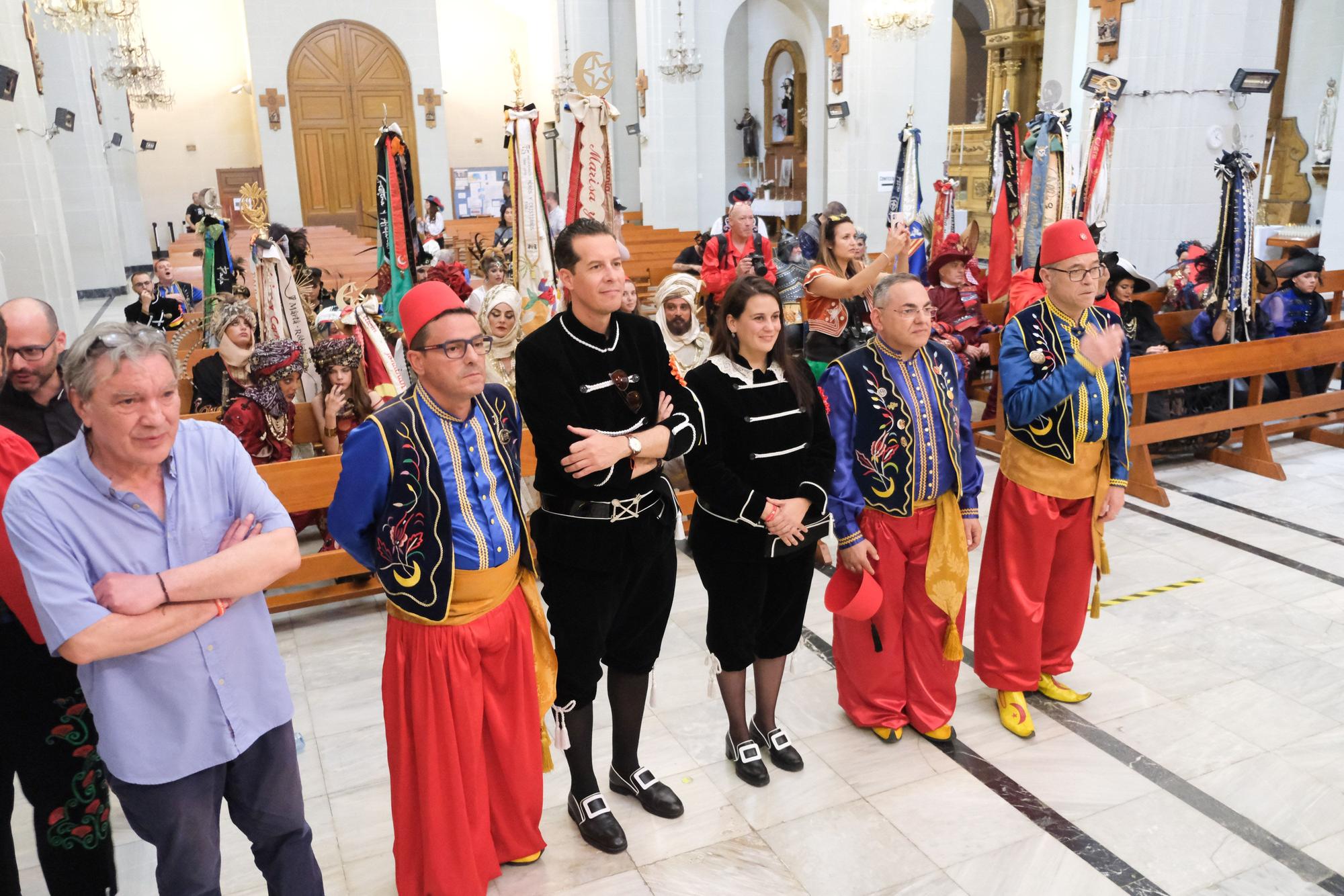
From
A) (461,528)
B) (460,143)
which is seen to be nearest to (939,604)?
(461,528)

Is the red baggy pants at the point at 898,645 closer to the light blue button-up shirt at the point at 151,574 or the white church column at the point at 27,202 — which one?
the light blue button-up shirt at the point at 151,574

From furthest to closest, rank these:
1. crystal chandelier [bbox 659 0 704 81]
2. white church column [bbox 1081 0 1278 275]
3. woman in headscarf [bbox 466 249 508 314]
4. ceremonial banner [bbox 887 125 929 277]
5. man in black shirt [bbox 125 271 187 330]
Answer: crystal chandelier [bbox 659 0 704 81]
ceremonial banner [bbox 887 125 929 277]
white church column [bbox 1081 0 1278 275]
man in black shirt [bbox 125 271 187 330]
woman in headscarf [bbox 466 249 508 314]

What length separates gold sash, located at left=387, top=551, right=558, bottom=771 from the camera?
2.43 metres

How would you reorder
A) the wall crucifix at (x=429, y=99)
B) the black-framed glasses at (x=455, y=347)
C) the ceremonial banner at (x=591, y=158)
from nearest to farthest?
the black-framed glasses at (x=455, y=347) → the ceremonial banner at (x=591, y=158) → the wall crucifix at (x=429, y=99)

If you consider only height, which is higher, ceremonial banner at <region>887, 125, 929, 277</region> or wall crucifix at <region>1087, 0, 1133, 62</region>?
wall crucifix at <region>1087, 0, 1133, 62</region>

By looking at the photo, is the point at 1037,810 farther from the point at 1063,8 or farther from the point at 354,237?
the point at 354,237

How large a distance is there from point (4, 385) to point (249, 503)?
1.07 meters

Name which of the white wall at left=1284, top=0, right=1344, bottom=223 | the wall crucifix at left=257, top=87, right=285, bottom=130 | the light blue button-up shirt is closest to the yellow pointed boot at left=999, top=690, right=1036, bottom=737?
the light blue button-up shirt

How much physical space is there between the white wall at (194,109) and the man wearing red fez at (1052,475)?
19266mm

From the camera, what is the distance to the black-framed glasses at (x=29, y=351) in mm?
2537

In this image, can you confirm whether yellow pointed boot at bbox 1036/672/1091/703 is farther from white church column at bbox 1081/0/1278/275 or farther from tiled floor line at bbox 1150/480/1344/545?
white church column at bbox 1081/0/1278/275

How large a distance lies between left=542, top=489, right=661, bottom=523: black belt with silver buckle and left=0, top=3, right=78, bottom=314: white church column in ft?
20.4

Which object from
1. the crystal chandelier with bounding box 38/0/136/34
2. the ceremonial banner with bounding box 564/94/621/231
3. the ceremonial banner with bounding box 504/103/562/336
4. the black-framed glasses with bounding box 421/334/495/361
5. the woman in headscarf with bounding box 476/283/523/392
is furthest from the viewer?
the crystal chandelier with bounding box 38/0/136/34

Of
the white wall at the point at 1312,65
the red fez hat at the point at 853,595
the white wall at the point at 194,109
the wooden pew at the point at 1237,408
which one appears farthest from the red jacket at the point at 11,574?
the white wall at the point at 194,109
